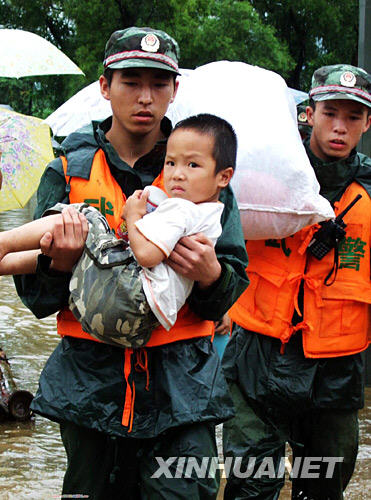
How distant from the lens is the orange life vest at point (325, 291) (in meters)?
3.62

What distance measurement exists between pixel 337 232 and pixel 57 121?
377 centimetres

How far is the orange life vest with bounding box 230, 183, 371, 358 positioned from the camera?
362cm

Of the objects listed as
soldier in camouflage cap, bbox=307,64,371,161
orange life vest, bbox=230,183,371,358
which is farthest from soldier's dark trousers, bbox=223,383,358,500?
soldier in camouflage cap, bbox=307,64,371,161

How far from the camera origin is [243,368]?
12.4ft

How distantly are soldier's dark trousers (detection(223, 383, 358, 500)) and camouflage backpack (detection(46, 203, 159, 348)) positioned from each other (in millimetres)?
1338

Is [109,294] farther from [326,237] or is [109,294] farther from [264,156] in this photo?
[326,237]

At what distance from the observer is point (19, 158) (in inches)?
244

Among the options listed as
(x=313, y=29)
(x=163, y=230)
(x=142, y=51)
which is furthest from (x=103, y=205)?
(x=313, y=29)

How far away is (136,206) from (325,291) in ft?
4.35

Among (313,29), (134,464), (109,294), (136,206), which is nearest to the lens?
(109,294)

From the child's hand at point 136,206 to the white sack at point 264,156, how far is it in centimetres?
81

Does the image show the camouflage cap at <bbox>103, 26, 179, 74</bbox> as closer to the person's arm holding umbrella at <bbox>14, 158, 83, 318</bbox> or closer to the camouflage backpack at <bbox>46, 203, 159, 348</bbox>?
the person's arm holding umbrella at <bbox>14, 158, 83, 318</bbox>

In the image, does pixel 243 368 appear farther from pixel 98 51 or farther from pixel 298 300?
pixel 98 51

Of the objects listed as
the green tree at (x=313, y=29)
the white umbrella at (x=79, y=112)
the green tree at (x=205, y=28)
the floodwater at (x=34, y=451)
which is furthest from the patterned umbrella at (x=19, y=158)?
the green tree at (x=313, y=29)
